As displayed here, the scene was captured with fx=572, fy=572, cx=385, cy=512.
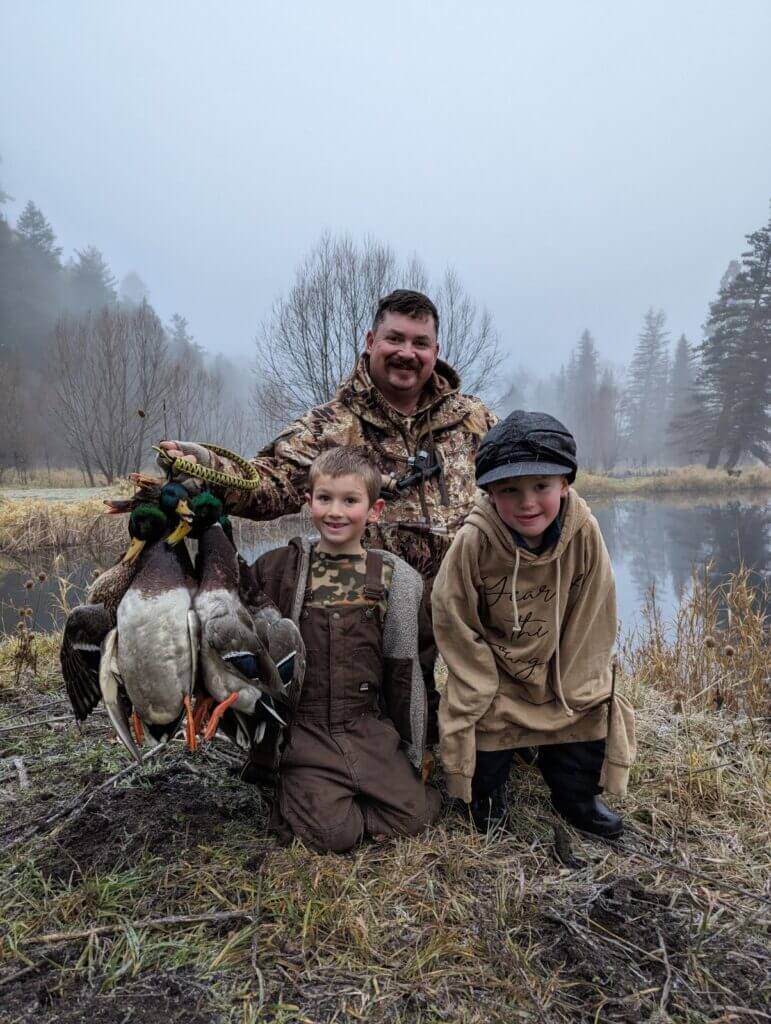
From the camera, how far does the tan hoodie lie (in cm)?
232

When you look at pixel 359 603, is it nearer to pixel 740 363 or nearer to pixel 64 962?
pixel 64 962

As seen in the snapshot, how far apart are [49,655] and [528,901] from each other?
430 cm

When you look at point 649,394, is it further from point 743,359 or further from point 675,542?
point 675,542

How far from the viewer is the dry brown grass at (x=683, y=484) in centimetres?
3030

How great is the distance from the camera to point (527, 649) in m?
2.37

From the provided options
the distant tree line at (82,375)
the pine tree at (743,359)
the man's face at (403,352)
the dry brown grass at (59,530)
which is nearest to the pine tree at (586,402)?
the pine tree at (743,359)

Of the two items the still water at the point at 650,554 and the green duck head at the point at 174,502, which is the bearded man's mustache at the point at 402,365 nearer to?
the green duck head at the point at 174,502

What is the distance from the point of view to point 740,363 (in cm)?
3425

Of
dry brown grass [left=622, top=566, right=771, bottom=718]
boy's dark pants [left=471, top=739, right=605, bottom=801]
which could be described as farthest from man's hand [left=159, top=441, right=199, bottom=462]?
dry brown grass [left=622, top=566, right=771, bottom=718]

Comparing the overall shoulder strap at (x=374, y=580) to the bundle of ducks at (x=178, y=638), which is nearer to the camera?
the bundle of ducks at (x=178, y=638)

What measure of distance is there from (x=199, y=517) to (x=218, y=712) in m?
0.67

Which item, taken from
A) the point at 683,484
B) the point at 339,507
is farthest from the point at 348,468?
the point at 683,484

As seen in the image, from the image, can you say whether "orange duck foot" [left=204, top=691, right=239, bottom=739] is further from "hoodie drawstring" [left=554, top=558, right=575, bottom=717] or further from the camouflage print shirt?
"hoodie drawstring" [left=554, top=558, right=575, bottom=717]

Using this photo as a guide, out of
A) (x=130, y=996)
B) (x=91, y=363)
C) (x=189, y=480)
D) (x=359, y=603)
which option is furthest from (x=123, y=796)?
(x=91, y=363)
